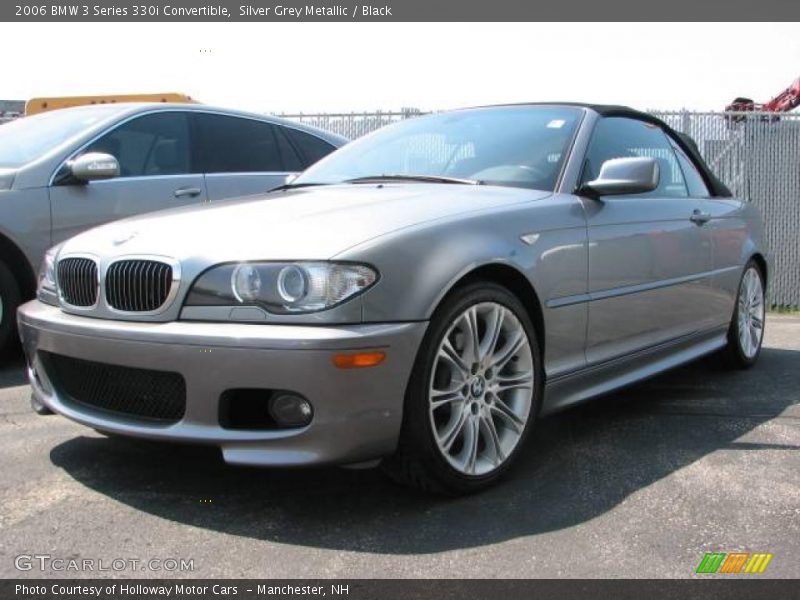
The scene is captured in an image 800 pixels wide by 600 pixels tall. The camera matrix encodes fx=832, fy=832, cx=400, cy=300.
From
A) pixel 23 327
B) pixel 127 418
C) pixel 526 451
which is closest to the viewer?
pixel 127 418

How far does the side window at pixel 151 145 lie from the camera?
214 inches

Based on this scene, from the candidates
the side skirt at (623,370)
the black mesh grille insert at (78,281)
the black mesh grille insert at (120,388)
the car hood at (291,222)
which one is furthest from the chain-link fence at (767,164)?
the black mesh grille insert at (120,388)

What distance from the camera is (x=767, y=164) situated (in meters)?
10.0

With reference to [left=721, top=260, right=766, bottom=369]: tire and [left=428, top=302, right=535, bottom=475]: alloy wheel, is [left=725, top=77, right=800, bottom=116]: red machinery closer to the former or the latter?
[left=721, top=260, right=766, bottom=369]: tire

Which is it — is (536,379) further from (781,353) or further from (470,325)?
(781,353)

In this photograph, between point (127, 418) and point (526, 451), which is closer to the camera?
point (127, 418)

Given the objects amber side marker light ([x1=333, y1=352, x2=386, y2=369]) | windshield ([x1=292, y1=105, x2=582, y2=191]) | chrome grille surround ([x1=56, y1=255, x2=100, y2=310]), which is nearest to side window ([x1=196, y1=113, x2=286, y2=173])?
windshield ([x1=292, y1=105, x2=582, y2=191])

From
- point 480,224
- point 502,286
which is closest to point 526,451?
point 502,286

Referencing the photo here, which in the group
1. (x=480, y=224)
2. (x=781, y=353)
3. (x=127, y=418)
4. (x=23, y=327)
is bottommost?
(x=781, y=353)

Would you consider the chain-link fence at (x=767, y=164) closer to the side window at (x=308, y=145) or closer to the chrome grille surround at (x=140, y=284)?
the side window at (x=308, y=145)

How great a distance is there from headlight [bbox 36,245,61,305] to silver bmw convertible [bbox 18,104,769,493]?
0.5 inches

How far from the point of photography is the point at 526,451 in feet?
11.6

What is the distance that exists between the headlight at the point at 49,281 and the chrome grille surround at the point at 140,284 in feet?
1.43
